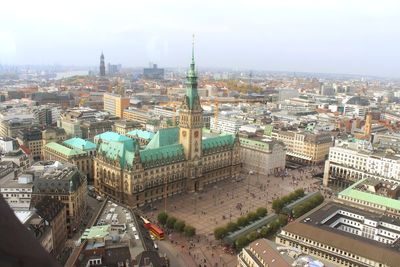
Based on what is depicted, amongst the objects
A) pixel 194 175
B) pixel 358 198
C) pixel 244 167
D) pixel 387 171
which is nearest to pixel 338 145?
pixel 387 171

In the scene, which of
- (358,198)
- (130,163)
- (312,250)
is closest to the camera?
(312,250)

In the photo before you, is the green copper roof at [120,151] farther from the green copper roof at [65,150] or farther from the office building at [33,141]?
the office building at [33,141]

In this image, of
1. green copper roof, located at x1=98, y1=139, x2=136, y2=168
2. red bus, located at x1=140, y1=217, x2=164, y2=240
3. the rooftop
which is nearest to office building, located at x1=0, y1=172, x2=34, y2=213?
red bus, located at x1=140, y1=217, x2=164, y2=240

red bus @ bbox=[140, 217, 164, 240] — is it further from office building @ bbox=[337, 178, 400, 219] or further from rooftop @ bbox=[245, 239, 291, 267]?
office building @ bbox=[337, 178, 400, 219]

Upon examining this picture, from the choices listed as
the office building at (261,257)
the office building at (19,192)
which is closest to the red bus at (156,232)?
the office building at (261,257)

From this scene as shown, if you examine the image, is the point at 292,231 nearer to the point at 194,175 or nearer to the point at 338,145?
the point at 194,175

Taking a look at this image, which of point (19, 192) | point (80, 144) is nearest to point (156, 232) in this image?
point (19, 192)
